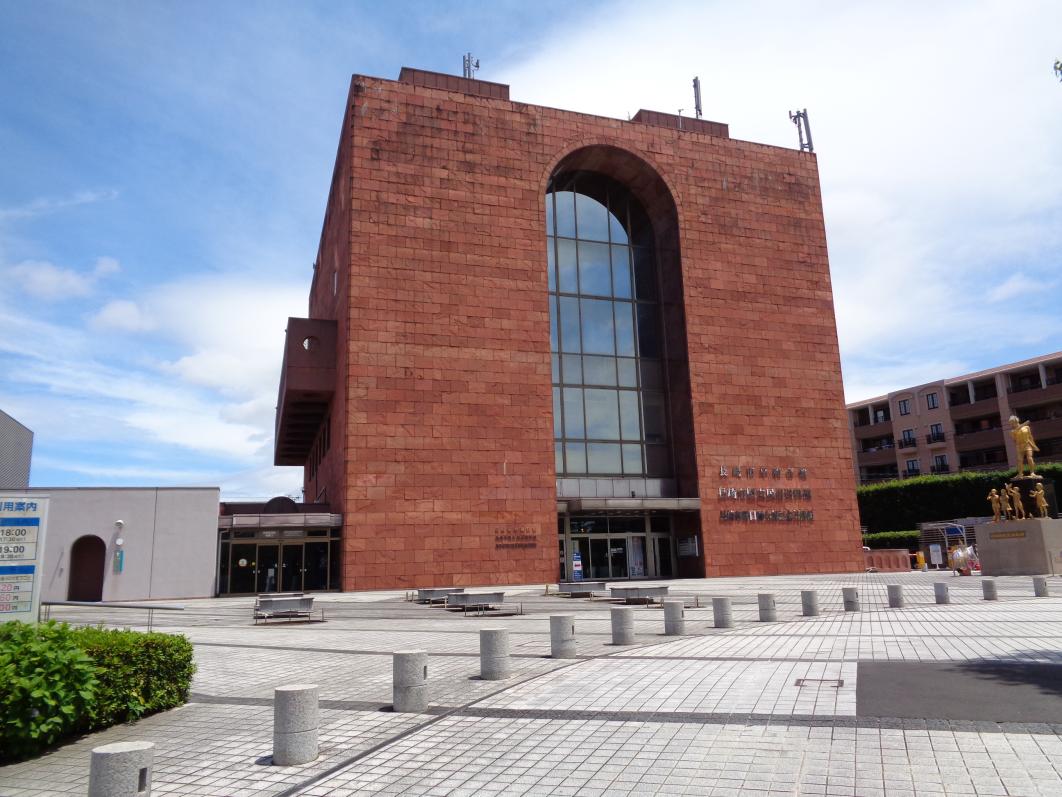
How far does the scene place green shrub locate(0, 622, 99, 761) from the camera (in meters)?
6.75

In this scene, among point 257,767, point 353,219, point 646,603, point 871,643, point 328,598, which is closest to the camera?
point 257,767

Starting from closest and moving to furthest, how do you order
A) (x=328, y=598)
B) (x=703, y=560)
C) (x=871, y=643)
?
(x=871, y=643)
(x=328, y=598)
(x=703, y=560)

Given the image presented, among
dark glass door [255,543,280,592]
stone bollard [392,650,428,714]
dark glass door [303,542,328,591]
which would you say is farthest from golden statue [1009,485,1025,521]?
stone bollard [392,650,428,714]

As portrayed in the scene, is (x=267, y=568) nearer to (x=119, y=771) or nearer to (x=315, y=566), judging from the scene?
(x=315, y=566)

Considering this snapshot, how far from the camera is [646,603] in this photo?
878 inches

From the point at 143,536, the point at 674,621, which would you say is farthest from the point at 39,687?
the point at 143,536

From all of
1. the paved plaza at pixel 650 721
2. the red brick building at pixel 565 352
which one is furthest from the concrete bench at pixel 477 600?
the red brick building at pixel 565 352

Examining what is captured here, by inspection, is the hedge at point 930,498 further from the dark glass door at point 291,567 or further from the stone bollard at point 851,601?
the dark glass door at point 291,567

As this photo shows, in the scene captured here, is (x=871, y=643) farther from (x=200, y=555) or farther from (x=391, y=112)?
(x=391, y=112)

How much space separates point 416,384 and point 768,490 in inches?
684

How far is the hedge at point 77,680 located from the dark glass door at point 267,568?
23007mm

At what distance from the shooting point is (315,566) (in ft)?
102

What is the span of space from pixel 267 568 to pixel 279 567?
0.53 m

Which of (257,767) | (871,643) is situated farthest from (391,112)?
(257,767)
